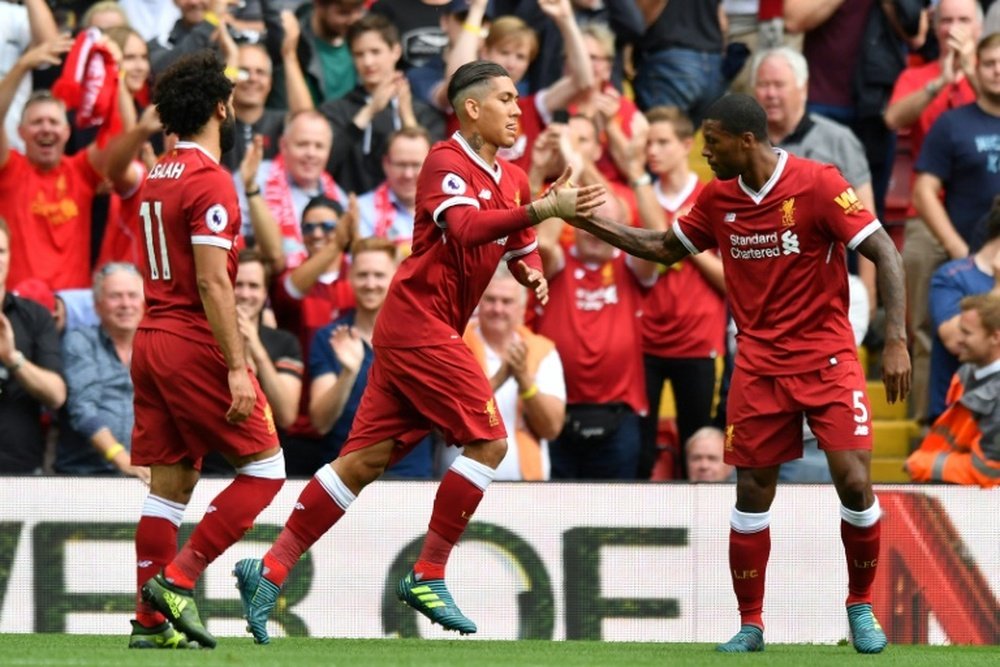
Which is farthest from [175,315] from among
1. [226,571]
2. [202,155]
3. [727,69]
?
[727,69]

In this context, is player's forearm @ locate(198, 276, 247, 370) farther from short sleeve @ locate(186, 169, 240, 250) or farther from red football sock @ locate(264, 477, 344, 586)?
red football sock @ locate(264, 477, 344, 586)

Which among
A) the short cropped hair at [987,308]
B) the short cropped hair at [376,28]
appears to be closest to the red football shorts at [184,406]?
the short cropped hair at [987,308]

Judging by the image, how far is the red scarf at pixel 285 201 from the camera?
42.3 ft

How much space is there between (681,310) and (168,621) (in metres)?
5.06

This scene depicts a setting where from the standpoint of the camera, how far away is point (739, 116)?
341 inches

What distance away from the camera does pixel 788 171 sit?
880 centimetres

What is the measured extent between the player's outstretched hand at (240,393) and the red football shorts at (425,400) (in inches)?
32.9

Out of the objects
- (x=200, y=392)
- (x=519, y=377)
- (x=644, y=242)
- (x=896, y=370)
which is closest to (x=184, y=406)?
(x=200, y=392)

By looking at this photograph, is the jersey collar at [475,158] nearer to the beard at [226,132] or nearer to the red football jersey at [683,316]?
the beard at [226,132]

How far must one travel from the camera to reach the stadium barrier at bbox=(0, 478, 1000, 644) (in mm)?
10578

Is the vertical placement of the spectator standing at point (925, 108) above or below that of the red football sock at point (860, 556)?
above

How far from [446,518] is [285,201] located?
483cm

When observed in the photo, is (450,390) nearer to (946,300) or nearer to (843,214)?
(843,214)

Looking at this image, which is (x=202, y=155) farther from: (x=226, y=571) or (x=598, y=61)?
(x=598, y=61)
